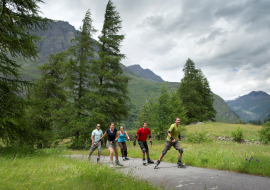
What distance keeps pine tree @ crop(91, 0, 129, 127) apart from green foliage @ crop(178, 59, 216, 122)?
60.4 ft

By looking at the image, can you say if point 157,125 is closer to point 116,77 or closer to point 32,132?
point 116,77

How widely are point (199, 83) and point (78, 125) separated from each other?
28462mm

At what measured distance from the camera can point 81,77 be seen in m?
17.0

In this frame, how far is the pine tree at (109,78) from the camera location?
16.5 metres

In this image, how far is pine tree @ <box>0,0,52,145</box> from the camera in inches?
263

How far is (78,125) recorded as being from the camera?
14758 mm

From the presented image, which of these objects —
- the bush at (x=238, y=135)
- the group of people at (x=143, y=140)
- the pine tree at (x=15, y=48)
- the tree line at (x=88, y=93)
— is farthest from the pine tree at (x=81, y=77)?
the bush at (x=238, y=135)

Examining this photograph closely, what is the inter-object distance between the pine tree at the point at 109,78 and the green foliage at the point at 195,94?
18398 mm

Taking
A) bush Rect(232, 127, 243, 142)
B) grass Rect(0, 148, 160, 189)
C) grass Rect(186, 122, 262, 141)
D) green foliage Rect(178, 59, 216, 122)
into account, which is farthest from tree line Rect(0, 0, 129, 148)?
green foliage Rect(178, 59, 216, 122)

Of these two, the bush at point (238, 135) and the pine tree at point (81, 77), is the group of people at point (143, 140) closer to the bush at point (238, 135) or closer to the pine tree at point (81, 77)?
the pine tree at point (81, 77)

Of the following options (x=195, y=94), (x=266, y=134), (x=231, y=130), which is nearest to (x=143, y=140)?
(x=266, y=134)

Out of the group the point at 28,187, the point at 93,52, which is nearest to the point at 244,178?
the point at 28,187

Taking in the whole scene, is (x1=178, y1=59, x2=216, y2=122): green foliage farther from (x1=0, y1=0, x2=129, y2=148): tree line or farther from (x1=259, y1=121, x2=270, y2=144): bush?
(x1=0, y1=0, x2=129, y2=148): tree line

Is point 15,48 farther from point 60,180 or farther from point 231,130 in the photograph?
point 231,130
